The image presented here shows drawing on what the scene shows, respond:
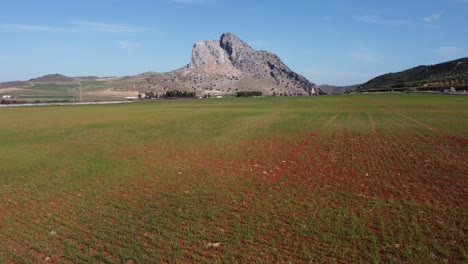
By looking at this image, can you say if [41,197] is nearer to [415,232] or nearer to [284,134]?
[415,232]

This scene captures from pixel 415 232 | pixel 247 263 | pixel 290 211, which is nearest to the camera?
pixel 247 263

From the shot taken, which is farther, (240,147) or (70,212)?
(240,147)

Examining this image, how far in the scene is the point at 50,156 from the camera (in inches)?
905

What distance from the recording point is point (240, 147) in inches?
1002

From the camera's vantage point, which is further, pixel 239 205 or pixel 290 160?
pixel 290 160

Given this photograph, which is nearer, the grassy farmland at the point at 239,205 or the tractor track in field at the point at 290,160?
the grassy farmland at the point at 239,205

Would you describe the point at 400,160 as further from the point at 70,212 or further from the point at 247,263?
the point at 70,212

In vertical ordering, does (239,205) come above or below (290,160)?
above

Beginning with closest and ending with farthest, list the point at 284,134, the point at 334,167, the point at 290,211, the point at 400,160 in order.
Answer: the point at 290,211, the point at 334,167, the point at 400,160, the point at 284,134

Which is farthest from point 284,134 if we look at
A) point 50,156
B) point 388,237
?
point 388,237

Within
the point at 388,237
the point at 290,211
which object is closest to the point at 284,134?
the point at 290,211

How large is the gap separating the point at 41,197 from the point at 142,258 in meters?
7.13

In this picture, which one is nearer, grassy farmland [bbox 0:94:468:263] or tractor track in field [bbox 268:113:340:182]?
grassy farmland [bbox 0:94:468:263]

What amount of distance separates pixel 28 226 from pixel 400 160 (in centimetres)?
1704
